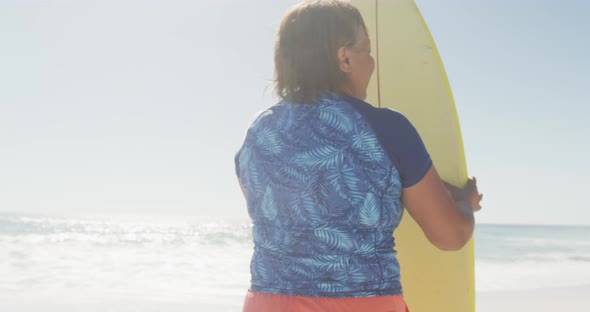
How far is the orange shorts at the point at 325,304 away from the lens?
1.08 metres

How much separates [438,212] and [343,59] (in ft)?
1.07

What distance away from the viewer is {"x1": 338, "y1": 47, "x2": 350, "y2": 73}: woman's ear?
1181mm

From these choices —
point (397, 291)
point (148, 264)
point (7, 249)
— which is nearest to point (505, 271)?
point (148, 264)

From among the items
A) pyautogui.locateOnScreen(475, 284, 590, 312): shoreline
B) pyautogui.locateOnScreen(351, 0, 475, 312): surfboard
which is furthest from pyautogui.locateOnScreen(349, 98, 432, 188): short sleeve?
pyautogui.locateOnScreen(475, 284, 590, 312): shoreline

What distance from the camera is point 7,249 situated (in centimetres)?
1199

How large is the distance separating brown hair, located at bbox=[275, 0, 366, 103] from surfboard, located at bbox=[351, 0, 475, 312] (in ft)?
2.37

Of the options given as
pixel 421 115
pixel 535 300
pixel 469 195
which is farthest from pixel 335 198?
pixel 535 300

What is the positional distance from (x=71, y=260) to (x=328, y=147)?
384 inches

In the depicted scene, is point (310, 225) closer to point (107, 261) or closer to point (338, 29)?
point (338, 29)

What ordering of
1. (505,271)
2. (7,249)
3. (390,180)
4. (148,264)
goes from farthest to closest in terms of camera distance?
(7,249) < (505,271) < (148,264) < (390,180)

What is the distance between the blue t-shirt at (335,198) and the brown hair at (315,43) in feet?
0.15

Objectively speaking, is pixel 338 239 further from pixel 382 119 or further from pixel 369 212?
pixel 382 119

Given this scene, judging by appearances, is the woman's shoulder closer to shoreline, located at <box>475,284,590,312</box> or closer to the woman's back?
the woman's back

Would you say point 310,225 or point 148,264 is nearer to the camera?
point 310,225
